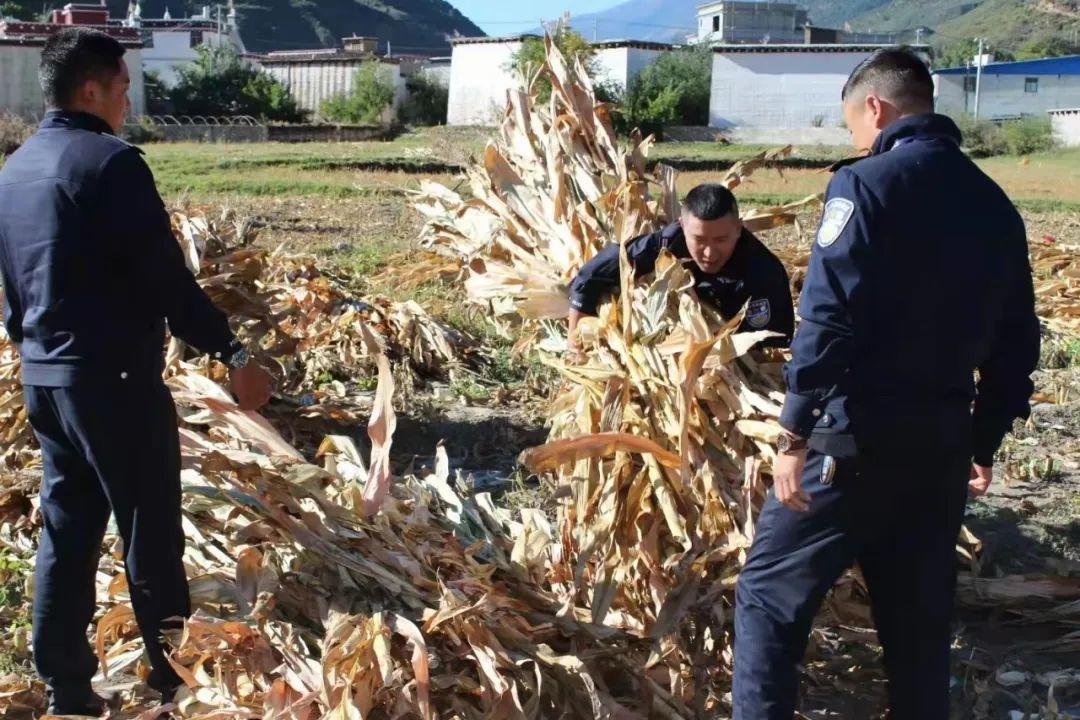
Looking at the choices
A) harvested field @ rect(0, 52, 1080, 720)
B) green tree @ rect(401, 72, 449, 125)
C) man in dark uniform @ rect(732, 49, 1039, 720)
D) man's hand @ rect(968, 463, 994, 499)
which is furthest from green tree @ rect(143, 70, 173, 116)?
man in dark uniform @ rect(732, 49, 1039, 720)

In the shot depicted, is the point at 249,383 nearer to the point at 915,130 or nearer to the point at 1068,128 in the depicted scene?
the point at 915,130

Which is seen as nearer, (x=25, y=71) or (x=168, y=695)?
(x=168, y=695)

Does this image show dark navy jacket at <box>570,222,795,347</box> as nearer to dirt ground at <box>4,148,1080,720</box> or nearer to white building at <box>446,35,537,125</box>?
dirt ground at <box>4,148,1080,720</box>

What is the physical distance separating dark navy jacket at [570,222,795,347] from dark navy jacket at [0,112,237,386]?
1.68 metres

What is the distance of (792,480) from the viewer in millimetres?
2787

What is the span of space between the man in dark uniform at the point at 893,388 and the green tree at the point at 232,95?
50.2 meters

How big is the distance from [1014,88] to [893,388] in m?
64.0

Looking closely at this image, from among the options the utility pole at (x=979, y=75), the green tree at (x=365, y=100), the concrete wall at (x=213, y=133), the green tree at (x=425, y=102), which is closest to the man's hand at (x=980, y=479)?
the concrete wall at (x=213, y=133)

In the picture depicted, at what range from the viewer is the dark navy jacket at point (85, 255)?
301cm

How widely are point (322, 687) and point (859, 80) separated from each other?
1990 mm

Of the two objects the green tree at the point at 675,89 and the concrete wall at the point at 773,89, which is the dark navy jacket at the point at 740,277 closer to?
the green tree at the point at 675,89

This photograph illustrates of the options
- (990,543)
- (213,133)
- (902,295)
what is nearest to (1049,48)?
(213,133)

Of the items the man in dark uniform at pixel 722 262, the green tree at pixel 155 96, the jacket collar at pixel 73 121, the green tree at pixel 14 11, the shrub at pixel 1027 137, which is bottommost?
the man in dark uniform at pixel 722 262

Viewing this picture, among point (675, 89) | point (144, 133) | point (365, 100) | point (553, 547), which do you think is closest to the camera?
point (553, 547)
